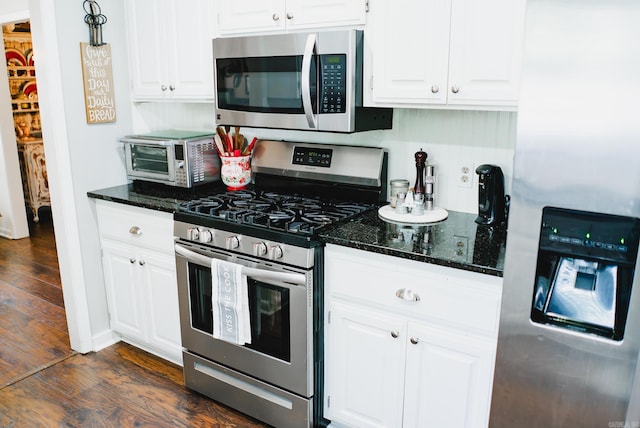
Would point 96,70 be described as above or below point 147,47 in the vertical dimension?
below

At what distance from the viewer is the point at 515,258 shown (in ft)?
4.55

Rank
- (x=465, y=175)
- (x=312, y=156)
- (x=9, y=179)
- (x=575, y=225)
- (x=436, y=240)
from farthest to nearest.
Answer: (x=9, y=179), (x=312, y=156), (x=465, y=175), (x=436, y=240), (x=575, y=225)

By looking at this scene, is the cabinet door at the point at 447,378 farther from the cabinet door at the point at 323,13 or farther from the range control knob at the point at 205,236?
the cabinet door at the point at 323,13

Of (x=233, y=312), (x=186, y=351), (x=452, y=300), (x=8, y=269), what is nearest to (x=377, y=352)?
(x=452, y=300)

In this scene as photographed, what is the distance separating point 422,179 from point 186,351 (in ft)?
4.52

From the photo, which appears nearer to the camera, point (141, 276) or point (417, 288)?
point (417, 288)

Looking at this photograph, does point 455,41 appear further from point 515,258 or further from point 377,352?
point 377,352

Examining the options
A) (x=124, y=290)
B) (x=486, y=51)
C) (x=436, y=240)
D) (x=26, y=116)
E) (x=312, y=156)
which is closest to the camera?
(x=486, y=51)

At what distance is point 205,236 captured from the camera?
2.17m

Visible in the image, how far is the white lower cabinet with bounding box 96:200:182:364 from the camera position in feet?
8.25

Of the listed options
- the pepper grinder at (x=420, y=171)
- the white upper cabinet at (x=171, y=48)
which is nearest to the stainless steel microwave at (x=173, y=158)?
the white upper cabinet at (x=171, y=48)

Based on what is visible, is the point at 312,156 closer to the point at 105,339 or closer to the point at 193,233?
the point at 193,233

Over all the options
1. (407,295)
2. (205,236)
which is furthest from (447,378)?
(205,236)

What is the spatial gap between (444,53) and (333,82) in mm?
444
